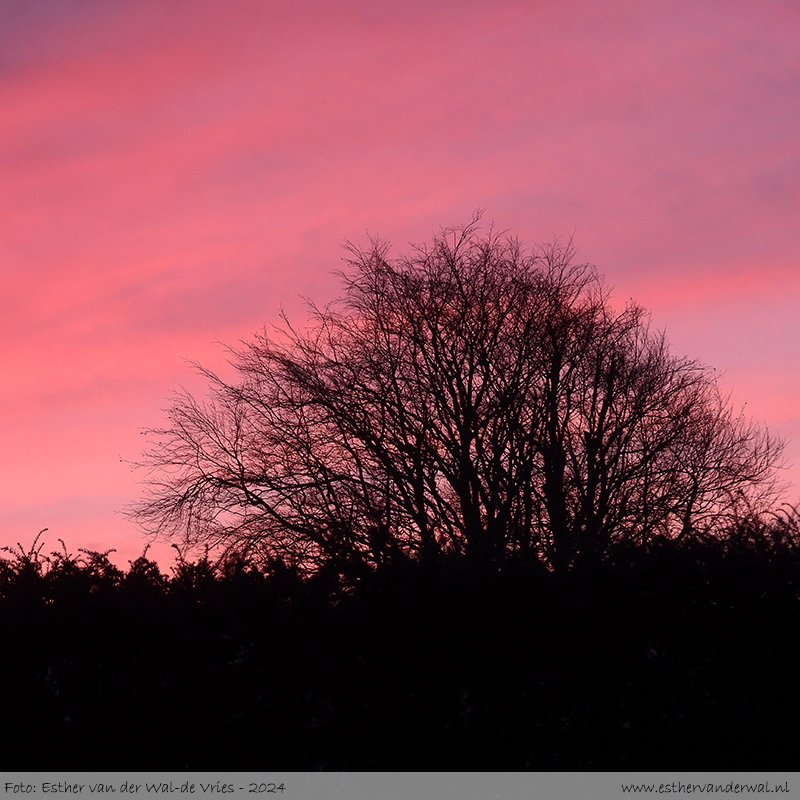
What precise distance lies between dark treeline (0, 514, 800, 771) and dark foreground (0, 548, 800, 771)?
12 mm

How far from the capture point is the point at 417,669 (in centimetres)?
723

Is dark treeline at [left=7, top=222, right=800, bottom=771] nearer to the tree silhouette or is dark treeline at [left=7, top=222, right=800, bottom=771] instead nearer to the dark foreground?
the dark foreground

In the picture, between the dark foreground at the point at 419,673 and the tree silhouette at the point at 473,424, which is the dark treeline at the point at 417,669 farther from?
the tree silhouette at the point at 473,424

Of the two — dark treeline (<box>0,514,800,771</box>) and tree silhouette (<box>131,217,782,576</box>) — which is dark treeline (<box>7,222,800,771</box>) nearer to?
dark treeline (<box>0,514,800,771</box>)

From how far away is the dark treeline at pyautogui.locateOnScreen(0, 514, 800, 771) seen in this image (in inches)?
278

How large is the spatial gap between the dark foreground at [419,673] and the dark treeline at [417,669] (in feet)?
0.04

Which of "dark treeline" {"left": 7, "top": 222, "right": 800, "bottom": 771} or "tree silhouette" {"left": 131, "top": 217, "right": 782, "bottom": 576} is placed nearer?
"dark treeline" {"left": 7, "top": 222, "right": 800, "bottom": 771}

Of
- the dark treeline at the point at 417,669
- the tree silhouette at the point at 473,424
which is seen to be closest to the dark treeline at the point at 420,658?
the dark treeline at the point at 417,669

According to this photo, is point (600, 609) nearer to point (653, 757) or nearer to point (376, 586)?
point (653, 757)

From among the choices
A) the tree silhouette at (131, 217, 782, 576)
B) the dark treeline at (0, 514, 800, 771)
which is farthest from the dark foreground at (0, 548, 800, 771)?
the tree silhouette at (131, 217, 782, 576)

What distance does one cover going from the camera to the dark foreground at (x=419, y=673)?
23.2 feet

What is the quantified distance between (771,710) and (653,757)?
0.99 meters

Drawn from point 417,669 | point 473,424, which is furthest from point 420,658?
point 473,424

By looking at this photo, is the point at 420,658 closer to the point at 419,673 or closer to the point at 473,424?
the point at 419,673
